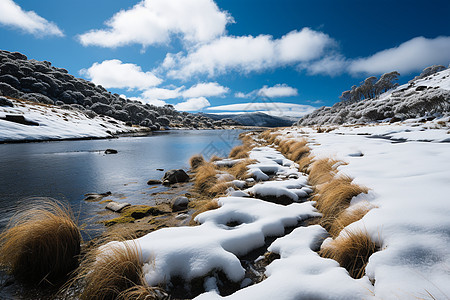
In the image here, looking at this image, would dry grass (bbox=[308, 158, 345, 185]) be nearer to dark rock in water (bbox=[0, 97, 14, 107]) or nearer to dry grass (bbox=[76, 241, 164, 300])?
dry grass (bbox=[76, 241, 164, 300])

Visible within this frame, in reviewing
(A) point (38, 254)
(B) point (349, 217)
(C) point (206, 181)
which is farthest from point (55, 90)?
(B) point (349, 217)

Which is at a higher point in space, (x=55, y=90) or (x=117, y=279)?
(x=55, y=90)

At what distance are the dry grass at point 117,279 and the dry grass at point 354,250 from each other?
2225 millimetres

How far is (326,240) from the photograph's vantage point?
2.86 metres

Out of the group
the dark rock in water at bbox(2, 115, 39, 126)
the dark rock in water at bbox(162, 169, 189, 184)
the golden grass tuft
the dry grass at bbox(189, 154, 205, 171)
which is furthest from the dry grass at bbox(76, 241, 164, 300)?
the dark rock in water at bbox(2, 115, 39, 126)

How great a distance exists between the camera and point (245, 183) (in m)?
6.75

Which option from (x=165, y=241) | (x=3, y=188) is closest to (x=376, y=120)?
(x=165, y=241)

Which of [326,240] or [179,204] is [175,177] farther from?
[326,240]

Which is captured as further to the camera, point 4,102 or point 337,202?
point 4,102

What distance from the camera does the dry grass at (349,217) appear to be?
2.93 meters

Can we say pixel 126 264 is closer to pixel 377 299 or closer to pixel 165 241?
pixel 165 241

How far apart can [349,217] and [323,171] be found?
3.19 meters

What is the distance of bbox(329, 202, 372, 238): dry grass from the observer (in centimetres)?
293

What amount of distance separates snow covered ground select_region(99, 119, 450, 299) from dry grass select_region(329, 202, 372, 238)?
0.13 m
